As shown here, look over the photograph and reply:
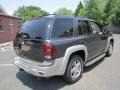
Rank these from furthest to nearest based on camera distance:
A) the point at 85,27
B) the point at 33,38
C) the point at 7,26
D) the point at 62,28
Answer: the point at 7,26
the point at 85,27
the point at 62,28
the point at 33,38

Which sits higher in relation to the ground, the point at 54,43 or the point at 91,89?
the point at 54,43

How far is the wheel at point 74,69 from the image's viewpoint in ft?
15.2

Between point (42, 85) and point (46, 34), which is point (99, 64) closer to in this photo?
point (42, 85)

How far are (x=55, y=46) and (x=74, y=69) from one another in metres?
1.23

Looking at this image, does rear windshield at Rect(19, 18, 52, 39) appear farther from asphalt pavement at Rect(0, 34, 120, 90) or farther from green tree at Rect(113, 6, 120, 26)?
green tree at Rect(113, 6, 120, 26)

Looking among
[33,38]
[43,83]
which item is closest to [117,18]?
[43,83]

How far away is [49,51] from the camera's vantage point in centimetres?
397

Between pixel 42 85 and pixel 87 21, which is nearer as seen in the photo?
pixel 42 85

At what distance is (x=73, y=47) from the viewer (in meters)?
Answer: 4.62

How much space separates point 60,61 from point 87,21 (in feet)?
7.08

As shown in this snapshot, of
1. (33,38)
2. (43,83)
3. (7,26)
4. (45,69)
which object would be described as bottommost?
(43,83)

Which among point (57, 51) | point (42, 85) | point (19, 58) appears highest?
point (57, 51)

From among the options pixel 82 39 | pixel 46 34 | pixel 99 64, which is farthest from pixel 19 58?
pixel 99 64

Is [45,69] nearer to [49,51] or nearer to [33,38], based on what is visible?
[49,51]
